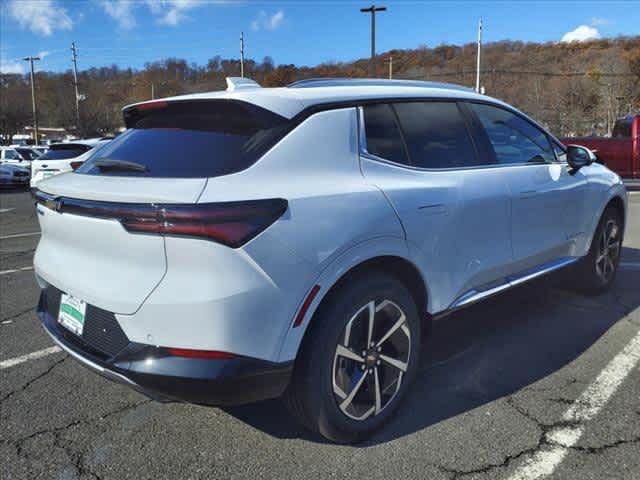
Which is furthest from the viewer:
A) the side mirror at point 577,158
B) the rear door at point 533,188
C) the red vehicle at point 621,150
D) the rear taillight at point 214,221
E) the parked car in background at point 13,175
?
the parked car in background at point 13,175

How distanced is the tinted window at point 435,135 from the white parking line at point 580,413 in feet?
4.87

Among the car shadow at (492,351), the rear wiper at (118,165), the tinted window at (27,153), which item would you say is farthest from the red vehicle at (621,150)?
the tinted window at (27,153)

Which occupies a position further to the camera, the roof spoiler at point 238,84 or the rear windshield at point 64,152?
the rear windshield at point 64,152

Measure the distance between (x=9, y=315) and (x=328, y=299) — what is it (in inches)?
136

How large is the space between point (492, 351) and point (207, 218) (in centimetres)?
248

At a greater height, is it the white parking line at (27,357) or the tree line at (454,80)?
the tree line at (454,80)

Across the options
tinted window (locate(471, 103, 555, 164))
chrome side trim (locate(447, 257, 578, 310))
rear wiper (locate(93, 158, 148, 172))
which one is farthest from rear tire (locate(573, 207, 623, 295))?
rear wiper (locate(93, 158, 148, 172))

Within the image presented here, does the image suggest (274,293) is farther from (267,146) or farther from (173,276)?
(267,146)

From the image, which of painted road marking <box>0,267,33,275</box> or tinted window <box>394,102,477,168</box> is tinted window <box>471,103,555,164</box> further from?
painted road marking <box>0,267,33,275</box>

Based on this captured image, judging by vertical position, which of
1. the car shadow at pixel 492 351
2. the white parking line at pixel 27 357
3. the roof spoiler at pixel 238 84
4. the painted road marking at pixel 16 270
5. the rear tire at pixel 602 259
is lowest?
the painted road marking at pixel 16 270

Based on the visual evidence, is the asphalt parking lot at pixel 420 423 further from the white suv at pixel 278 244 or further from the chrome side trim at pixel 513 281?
the white suv at pixel 278 244

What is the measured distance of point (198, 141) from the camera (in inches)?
96.5

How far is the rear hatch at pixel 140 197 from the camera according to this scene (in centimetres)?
212

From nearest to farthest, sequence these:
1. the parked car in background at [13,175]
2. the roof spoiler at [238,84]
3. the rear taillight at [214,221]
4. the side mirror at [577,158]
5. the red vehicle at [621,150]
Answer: the rear taillight at [214,221], the roof spoiler at [238,84], the side mirror at [577,158], the red vehicle at [621,150], the parked car in background at [13,175]
